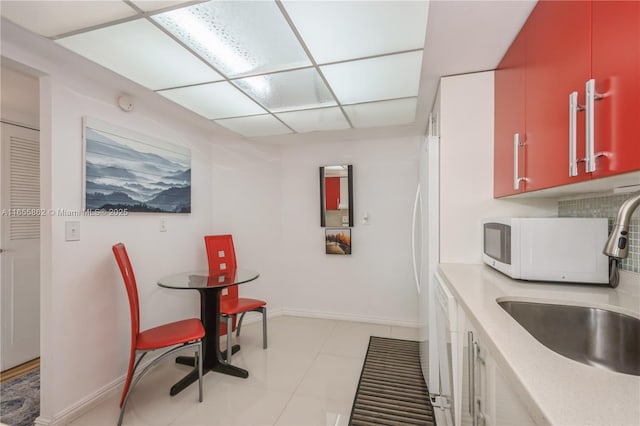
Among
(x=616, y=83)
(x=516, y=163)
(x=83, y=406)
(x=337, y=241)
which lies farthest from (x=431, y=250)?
(x=83, y=406)

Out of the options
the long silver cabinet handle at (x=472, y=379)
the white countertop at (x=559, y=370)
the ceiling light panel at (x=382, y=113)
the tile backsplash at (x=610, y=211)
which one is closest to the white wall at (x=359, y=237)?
the ceiling light panel at (x=382, y=113)

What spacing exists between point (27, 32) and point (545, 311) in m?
2.83

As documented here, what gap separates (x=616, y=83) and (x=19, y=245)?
12.8ft

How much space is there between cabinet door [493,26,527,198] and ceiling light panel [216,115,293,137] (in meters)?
1.79

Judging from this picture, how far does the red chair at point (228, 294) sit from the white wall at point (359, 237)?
0.88 meters

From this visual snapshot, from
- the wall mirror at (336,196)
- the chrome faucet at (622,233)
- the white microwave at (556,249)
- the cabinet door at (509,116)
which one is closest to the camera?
the chrome faucet at (622,233)

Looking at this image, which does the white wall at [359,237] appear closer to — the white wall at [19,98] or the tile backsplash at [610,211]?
the tile backsplash at [610,211]

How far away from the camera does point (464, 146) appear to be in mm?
1930

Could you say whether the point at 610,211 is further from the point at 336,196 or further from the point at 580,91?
the point at 336,196

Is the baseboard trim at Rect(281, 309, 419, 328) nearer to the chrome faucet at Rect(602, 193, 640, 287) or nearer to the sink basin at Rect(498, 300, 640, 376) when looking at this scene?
the sink basin at Rect(498, 300, 640, 376)

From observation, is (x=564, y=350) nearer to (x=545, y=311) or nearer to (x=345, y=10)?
(x=545, y=311)

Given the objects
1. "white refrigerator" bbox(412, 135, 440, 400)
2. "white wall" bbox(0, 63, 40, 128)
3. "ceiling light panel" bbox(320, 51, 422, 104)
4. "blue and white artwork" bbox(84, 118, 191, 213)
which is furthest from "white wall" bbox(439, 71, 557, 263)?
"white wall" bbox(0, 63, 40, 128)

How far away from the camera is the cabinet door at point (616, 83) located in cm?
72

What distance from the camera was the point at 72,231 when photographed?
1.84 meters
